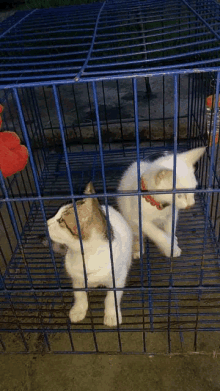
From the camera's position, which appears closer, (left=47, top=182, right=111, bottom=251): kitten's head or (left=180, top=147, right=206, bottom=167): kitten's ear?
(left=47, top=182, right=111, bottom=251): kitten's head

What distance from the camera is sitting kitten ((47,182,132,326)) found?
1348 mm

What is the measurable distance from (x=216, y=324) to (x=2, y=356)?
41.7 inches

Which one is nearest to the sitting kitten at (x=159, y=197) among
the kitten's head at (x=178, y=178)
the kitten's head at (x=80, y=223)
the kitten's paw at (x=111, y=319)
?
the kitten's head at (x=178, y=178)

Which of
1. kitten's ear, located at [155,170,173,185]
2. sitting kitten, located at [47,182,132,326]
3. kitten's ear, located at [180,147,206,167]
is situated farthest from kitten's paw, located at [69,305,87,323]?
kitten's ear, located at [180,147,206,167]

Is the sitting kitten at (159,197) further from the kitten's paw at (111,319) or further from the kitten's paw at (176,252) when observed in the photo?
the kitten's paw at (111,319)

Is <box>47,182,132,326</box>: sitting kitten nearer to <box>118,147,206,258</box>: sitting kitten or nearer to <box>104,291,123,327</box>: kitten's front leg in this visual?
<box>104,291,123,327</box>: kitten's front leg

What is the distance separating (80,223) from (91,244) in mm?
123

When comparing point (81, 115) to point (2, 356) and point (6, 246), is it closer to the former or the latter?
point (6, 246)

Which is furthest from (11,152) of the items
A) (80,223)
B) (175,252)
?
(175,252)

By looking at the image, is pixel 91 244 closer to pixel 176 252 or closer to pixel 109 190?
pixel 176 252

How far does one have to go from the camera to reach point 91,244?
4.68 feet

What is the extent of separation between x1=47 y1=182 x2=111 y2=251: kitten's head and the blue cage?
10cm

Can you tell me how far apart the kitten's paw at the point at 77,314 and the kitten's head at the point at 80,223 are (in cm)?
49

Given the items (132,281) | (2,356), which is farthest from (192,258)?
(2,356)
